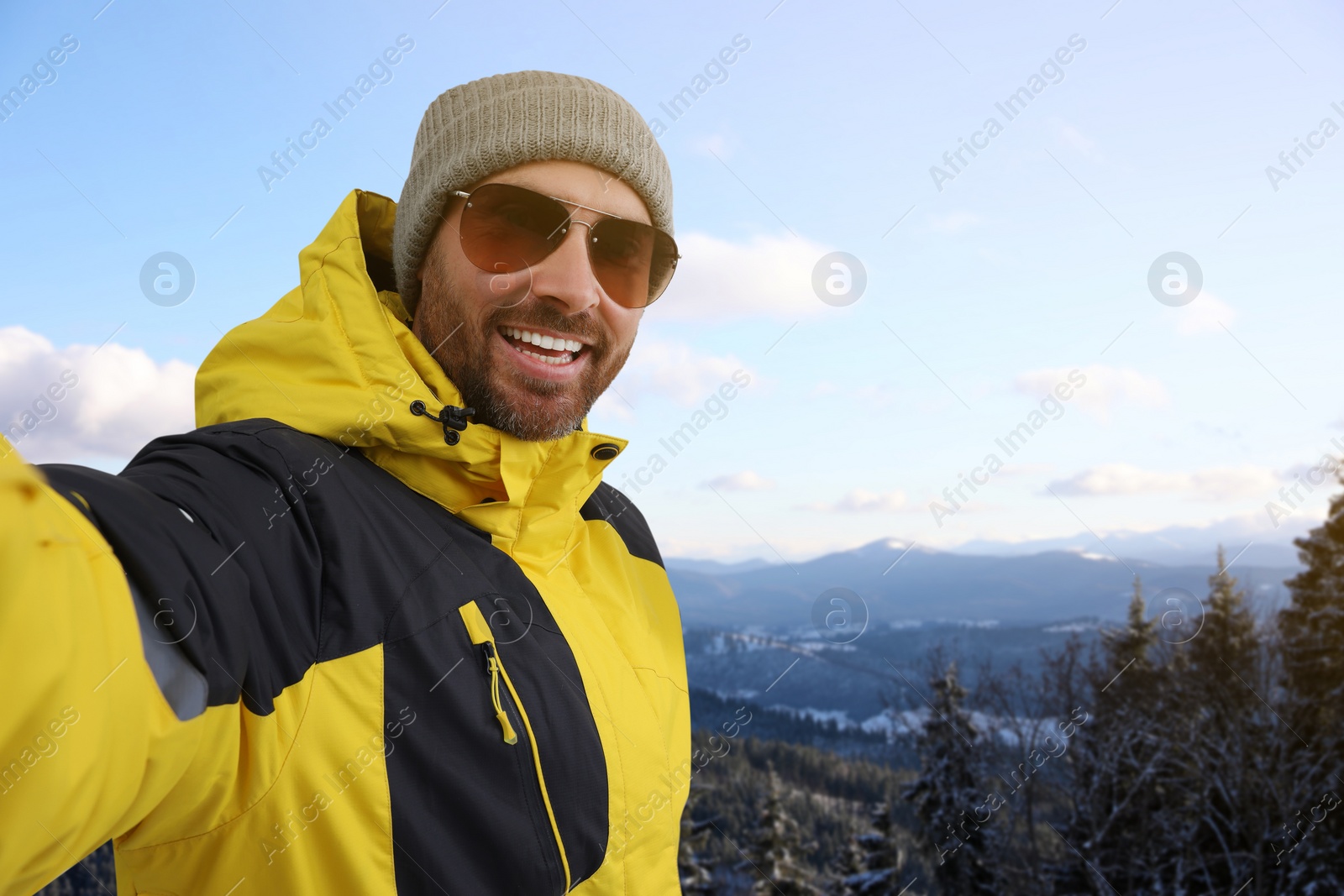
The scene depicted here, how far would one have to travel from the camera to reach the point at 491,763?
1.51 m

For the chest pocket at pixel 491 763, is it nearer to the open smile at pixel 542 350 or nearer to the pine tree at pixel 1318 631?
the open smile at pixel 542 350

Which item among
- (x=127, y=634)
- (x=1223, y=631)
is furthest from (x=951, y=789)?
(x=127, y=634)

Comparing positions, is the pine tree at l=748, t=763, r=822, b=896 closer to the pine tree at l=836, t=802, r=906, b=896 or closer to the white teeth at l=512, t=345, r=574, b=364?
the pine tree at l=836, t=802, r=906, b=896

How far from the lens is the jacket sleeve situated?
0.80 metres

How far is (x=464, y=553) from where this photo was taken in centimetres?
172

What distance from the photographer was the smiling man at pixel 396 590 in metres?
0.92

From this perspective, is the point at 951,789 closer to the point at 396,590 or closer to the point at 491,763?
the point at 491,763

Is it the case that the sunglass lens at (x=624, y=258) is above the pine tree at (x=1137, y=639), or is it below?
above

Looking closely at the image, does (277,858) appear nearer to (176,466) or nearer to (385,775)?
(385,775)

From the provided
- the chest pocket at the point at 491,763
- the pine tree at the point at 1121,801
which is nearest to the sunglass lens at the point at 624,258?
the chest pocket at the point at 491,763

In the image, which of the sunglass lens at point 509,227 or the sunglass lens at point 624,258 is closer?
the sunglass lens at point 509,227

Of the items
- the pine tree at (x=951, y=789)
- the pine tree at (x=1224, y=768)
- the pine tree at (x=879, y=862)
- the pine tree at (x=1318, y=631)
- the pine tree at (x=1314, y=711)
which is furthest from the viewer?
the pine tree at (x=879, y=862)

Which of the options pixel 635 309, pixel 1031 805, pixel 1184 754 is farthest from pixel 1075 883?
pixel 635 309

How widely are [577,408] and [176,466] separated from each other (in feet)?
3.40
